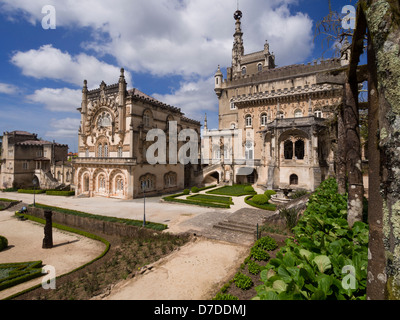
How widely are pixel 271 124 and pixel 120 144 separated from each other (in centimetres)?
2074

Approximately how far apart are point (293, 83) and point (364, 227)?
35761mm

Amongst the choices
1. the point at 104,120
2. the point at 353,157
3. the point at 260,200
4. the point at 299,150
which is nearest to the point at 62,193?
the point at 104,120

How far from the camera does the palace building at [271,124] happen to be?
2544 cm

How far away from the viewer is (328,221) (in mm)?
5039

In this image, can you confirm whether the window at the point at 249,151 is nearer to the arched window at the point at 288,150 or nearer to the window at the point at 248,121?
the window at the point at 248,121

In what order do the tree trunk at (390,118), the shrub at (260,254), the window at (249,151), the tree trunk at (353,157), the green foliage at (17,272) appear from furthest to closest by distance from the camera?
the window at (249,151), the green foliage at (17,272), the shrub at (260,254), the tree trunk at (353,157), the tree trunk at (390,118)

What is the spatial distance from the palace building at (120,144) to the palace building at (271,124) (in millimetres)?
9926

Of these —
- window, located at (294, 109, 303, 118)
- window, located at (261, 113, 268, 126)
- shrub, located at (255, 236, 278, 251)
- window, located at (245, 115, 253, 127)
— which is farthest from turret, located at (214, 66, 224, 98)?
shrub, located at (255, 236, 278, 251)

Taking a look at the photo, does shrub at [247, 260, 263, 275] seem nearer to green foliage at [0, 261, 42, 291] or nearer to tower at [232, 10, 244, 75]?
green foliage at [0, 261, 42, 291]

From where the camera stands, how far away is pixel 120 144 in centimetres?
2858

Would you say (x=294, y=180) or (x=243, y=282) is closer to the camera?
(x=243, y=282)

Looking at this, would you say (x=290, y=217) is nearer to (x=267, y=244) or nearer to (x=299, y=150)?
(x=267, y=244)

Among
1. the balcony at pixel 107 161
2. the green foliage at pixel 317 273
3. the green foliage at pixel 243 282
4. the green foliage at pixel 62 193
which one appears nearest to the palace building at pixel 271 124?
the balcony at pixel 107 161

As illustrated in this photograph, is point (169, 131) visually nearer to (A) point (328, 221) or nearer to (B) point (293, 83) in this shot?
(B) point (293, 83)
